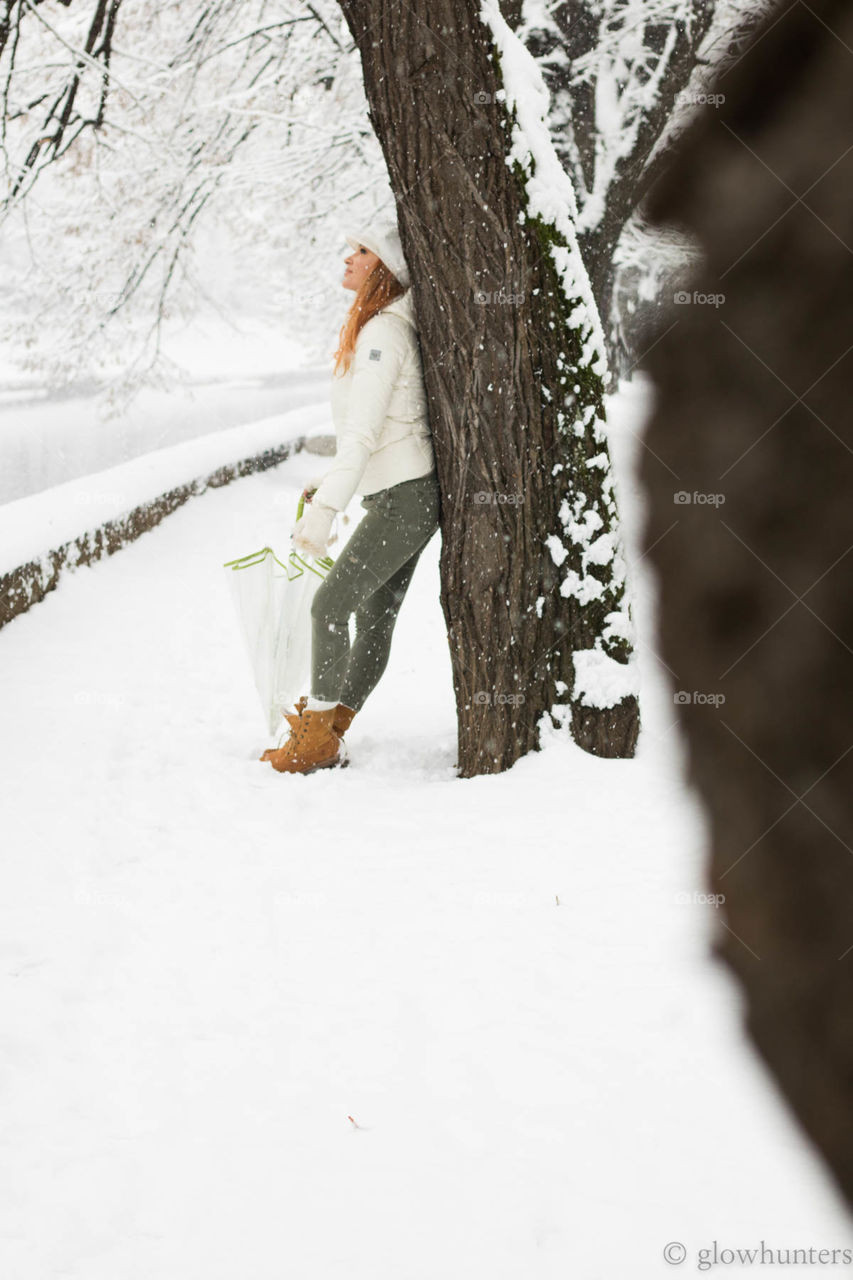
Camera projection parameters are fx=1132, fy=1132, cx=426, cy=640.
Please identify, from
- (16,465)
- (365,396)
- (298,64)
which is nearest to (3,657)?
(365,396)

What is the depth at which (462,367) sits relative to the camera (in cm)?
355

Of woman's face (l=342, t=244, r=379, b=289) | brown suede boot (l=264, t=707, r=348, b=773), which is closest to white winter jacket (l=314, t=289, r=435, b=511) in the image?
woman's face (l=342, t=244, r=379, b=289)

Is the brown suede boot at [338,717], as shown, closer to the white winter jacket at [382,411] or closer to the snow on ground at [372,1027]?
the snow on ground at [372,1027]

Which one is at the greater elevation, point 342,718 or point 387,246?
point 387,246

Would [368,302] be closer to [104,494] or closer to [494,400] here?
[494,400]

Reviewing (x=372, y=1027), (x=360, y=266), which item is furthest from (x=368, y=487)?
(x=372, y=1027)

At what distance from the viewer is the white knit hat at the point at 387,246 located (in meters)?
3.68

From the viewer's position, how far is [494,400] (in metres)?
3.55

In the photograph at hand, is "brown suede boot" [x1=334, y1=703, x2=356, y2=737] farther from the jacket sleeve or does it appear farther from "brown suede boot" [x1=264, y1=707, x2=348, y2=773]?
the jacket sleeve

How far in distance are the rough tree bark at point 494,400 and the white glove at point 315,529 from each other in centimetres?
39

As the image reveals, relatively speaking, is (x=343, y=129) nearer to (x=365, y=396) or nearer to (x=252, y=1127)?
(x=365, y=396)

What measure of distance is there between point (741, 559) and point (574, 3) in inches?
363

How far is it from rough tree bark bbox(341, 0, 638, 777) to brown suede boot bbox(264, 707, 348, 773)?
0.47 meters

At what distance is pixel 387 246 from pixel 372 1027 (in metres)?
2.44
